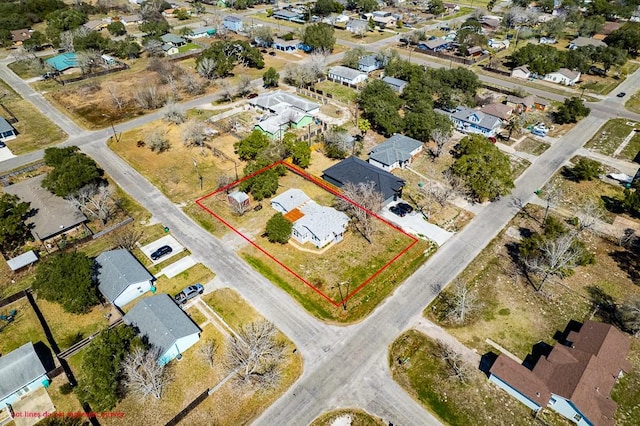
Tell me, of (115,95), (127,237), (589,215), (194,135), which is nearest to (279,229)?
(127,237)

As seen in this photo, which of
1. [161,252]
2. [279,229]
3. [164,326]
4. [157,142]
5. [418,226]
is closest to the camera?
[164,326]

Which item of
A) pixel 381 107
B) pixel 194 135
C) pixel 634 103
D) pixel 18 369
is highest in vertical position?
pixel 381 107

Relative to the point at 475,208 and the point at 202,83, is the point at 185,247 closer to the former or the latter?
the point at 475,208

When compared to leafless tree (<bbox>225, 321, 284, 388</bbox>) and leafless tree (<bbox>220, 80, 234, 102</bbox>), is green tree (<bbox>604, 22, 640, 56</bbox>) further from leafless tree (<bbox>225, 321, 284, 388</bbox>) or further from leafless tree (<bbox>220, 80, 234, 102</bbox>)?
leafless tree (<bbox>225, 321, 284, 388</bbox>)

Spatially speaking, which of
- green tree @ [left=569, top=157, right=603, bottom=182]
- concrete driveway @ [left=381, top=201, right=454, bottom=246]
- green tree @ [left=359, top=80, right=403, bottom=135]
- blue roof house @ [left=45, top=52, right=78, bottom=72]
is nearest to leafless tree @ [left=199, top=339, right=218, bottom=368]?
concrete driveway @ [left=381, top=201, right=454, bottom=246]

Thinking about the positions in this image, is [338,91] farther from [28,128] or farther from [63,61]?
[63,61]
